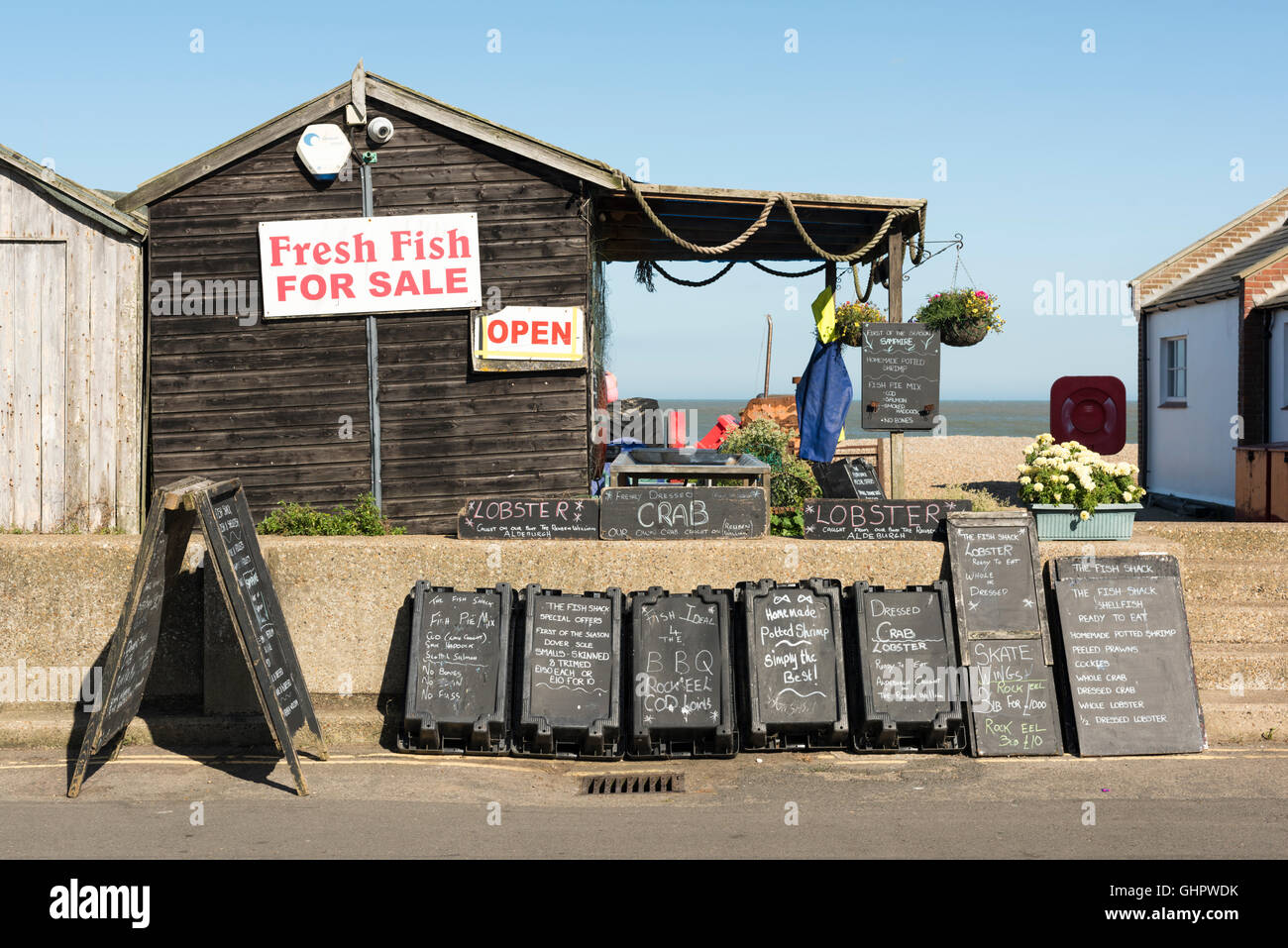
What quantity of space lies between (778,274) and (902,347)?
2.32 metres

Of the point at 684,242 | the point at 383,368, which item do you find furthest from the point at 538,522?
the point at 684,242

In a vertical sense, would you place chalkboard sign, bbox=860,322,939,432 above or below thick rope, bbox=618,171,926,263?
below

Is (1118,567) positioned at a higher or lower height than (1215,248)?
lower

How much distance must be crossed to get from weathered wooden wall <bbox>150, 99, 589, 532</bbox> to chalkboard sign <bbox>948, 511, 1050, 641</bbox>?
3.96m

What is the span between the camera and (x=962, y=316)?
35.5 feet

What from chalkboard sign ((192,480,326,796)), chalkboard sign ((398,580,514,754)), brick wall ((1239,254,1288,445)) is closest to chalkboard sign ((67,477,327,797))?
chalkboard sign ((192,480,326,796))

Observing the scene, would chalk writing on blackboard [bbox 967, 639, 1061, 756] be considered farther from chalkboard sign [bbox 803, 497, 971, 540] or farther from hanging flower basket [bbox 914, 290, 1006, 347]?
hanging flower basket [bbox 914, 290, 1006, 347]

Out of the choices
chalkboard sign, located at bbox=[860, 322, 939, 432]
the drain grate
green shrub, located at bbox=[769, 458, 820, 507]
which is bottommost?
the drain grate

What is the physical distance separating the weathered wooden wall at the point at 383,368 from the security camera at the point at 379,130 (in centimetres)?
10

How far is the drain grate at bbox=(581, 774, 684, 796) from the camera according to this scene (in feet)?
22.4

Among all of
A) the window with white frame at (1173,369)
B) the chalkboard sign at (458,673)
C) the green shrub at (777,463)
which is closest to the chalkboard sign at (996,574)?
the green shrub at (777,463)

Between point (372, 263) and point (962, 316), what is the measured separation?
5.70m

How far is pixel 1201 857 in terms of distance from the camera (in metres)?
5.62
